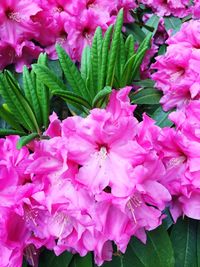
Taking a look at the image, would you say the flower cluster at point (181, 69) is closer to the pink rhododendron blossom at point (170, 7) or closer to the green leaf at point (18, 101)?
the green leaf at point (18, 101)

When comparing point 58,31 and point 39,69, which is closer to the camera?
point 39,69

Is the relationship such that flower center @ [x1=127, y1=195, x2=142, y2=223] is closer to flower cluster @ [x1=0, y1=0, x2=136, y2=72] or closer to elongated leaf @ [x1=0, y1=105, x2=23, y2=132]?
elongated leaf @ [x1=0, y1=105, x2=23, y2=132]

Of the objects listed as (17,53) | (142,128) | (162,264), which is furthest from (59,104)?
(162,264)

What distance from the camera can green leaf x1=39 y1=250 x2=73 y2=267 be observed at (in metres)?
1.11

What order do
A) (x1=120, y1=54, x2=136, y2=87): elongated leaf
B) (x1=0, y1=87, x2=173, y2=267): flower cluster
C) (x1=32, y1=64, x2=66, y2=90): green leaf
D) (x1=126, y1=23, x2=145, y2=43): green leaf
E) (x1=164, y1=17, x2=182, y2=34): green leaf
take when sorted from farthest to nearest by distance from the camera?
(x1=164, y1=17, x2=182, y2=34): green leaf < (x1=126, y1=23, x2=145, y2=43): green leaf < (x1=120, y1=54, x2=136, y2=87): elongated leaf < (x1=32, y1=64, x2=66, y2=90): green leaf < (x1=0, y1=87, x2=173, y2=267): flower cluster

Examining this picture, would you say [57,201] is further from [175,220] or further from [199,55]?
[199,55]

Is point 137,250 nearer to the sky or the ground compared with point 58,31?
nearer to the ground

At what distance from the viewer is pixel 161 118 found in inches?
48.5

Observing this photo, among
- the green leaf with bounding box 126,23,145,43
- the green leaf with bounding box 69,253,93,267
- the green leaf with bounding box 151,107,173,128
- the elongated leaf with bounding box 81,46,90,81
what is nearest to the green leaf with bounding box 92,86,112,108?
the elongated leaf with bounding box 81,46,90,81

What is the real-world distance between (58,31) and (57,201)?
2.05 feet

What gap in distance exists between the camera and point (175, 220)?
1.07 meters

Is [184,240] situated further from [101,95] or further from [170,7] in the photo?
[170,7]

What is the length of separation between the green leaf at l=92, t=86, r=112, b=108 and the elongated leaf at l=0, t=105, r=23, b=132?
7.4 inches

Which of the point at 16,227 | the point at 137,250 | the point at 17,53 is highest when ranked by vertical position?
the point at 17,53
